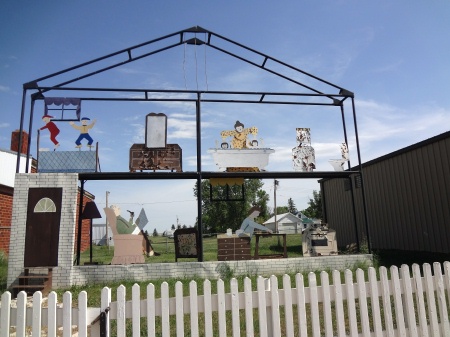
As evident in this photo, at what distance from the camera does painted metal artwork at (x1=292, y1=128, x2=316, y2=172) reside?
11.3m

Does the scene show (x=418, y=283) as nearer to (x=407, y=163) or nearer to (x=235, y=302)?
(x=235, y=302)

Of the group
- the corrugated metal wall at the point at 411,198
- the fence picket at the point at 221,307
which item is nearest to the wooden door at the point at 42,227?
the fence picket at the point at 221,307

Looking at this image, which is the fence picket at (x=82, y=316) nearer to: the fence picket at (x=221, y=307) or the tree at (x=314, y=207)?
the fence picket at (x=221, y=307)

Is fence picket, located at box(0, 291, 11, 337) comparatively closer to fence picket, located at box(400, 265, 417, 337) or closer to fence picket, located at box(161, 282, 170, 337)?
fence picket, located at box(161, 282, 170, 337)

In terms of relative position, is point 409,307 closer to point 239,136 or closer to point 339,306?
point 339,306

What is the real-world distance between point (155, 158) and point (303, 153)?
14.9 ft

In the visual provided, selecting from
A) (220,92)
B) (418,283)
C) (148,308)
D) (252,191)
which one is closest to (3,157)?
(220,92)

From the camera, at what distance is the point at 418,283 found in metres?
4.41

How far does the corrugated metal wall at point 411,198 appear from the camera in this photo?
12.0 meters

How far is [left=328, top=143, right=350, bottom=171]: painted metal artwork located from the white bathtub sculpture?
2146mm

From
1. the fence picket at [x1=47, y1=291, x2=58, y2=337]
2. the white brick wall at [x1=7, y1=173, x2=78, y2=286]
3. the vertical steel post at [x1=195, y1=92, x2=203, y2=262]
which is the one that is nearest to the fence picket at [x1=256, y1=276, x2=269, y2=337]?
the fence picket at [x1=47, y1=291, x2=58, y2=337]

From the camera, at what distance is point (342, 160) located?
11.7 meters

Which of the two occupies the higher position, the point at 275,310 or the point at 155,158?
the point at 155,158

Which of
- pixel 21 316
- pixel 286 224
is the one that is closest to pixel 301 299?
pixel 21 316
